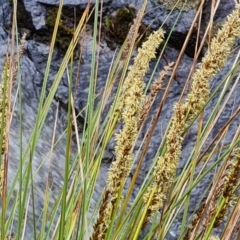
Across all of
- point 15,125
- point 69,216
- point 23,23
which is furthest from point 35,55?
point 69,216

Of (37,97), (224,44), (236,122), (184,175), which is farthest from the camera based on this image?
(37,97)

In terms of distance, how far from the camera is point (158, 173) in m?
0.69

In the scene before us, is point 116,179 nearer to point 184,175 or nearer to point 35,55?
point 184,175

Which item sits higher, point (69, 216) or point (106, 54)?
point (69, 216)

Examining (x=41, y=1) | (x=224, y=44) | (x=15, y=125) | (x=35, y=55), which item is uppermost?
(x=224, y=44)

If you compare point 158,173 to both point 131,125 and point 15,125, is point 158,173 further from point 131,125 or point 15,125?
point 15,125

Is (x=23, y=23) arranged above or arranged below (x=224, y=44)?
below

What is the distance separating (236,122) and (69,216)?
157 centimetres

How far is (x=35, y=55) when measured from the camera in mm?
2879

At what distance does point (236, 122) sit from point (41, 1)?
4.02 ft

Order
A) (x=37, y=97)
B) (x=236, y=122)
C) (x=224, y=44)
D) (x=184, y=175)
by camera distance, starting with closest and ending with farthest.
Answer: (x=224, y=44) → (x=184, y=175) → (x=236, y=122) → (x=37, y=97)

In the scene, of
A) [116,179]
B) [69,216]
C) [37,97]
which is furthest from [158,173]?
[37,97]

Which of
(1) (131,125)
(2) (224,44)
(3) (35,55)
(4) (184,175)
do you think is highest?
(2) (224,44)

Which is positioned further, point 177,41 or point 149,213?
point 177,41
